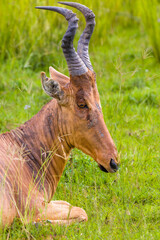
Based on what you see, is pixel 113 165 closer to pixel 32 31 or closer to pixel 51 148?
pixel 51 148

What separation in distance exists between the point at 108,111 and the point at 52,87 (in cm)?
271

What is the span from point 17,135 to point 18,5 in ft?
17.8

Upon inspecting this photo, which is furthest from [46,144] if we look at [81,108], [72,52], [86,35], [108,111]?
[108,111]

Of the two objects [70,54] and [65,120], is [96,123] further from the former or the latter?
[70,54]

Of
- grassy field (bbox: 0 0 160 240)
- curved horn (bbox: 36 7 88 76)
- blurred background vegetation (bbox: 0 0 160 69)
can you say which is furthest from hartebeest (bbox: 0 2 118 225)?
blurred background vegetation (bbox: 0 0 160 69)

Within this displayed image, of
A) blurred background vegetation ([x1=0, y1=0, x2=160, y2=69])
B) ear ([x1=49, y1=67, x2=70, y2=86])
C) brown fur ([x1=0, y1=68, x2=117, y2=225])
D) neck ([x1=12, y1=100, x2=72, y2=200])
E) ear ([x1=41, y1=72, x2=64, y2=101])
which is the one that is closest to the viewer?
brown fur ([x1=0, y1=68, x2=117, y2=225])

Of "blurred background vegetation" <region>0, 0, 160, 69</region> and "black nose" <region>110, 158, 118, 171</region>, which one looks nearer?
"black nose" <region>110, 158, 118, 171</region>

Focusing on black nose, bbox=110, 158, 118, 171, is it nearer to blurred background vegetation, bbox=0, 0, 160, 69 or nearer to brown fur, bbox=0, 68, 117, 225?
brown fur, bbox=0, 68, 117, 225

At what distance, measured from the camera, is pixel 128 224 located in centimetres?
455

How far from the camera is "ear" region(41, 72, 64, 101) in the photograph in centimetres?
448

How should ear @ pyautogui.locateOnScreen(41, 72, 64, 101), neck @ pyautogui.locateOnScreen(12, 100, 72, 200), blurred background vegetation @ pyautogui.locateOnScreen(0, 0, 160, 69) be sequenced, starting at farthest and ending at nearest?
1. blurred background vegetation @ pyautogui.locateOnScreen(0, 0, 160, 69)
2. neck @ pyautogui.locateOnScreen(12, 100, 72, 200)
3. ear @ pyautogui.locateOnScreen(41, 72, 64, 101)

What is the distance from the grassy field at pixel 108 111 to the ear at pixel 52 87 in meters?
0.97

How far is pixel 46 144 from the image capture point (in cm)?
473

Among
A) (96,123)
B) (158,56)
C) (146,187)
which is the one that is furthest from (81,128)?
(158,56)
